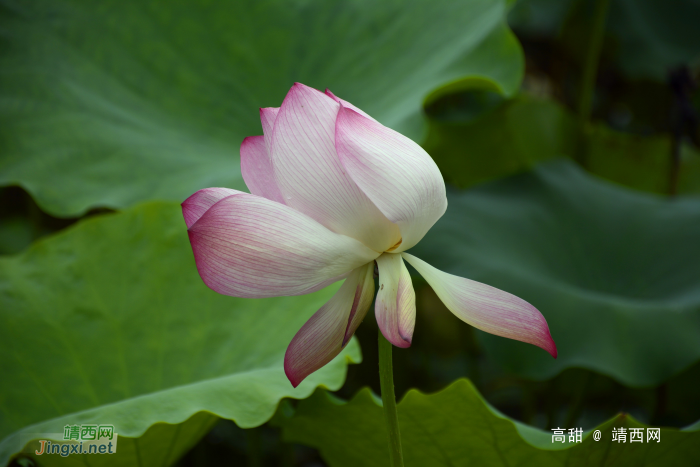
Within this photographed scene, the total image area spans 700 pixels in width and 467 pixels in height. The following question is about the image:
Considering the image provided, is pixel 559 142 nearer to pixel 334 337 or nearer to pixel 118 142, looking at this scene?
pixel 118 142

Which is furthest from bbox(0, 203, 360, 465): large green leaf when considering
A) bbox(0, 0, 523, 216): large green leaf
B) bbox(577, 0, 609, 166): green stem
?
bbox(577, 0, 609, 166): green stem

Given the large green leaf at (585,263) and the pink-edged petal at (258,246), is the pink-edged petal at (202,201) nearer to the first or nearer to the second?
the pink-edged petal at (258,246)

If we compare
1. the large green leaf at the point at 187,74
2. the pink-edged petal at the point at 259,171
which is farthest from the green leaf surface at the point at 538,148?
the pink-edged petal at the point at 259,171

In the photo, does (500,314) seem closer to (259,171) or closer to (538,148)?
(259,171)

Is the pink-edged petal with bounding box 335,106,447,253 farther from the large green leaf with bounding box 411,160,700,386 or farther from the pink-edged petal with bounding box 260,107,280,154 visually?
the large green leaf with bounding box 411,160,700,386

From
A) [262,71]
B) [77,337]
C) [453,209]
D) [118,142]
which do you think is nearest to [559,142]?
[453,209]

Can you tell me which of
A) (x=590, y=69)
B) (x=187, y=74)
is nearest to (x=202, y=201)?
(x=187, y=74)
